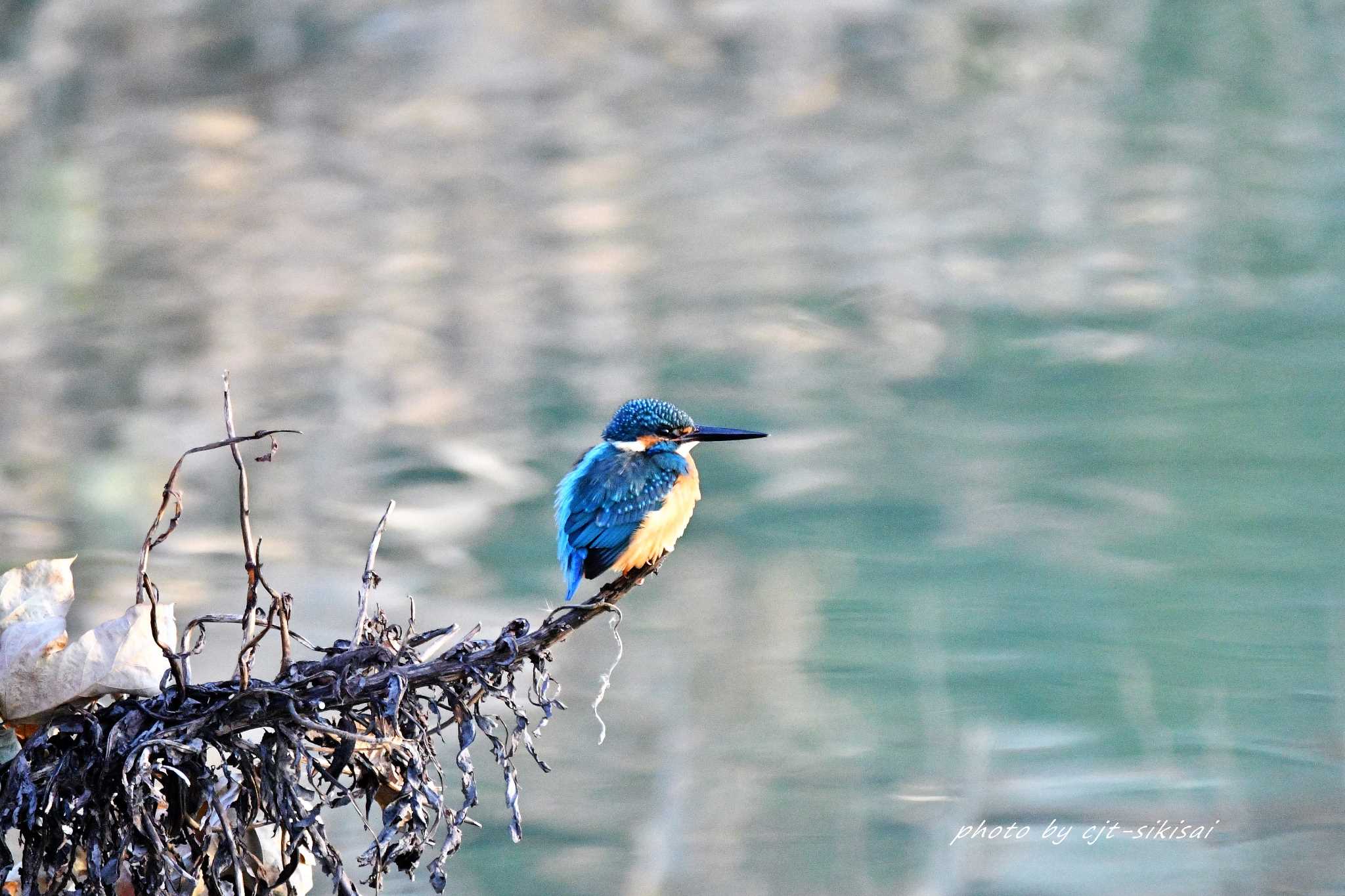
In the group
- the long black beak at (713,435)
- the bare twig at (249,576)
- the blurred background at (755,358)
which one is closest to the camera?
the bare twig at (249,576)

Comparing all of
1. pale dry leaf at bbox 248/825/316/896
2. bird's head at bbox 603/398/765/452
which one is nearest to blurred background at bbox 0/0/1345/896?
bird's head at bbox 603/398/765/452

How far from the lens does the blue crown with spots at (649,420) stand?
0.98 metres

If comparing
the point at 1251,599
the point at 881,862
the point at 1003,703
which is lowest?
the point at 881,862

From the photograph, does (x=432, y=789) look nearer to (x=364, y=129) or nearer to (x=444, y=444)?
(x=444, y=444)

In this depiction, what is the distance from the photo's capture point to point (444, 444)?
160cm

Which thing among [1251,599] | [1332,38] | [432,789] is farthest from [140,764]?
[1332,38]

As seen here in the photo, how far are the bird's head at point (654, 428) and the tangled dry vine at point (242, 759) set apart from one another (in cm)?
40

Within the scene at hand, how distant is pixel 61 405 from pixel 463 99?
2.18ft

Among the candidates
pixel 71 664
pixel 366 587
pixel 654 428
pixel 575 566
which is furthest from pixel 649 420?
pixel 71 664

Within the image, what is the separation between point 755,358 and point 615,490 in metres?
0.71

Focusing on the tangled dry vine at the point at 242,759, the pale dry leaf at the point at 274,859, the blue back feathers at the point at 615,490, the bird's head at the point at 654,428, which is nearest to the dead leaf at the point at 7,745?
the tangled dry vine at the point at 242,759

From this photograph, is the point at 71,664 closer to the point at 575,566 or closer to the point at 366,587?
the point at 366,587

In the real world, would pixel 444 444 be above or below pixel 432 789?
below

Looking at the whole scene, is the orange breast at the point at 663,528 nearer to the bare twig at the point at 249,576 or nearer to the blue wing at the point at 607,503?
the blue wing at the point at 607,503
